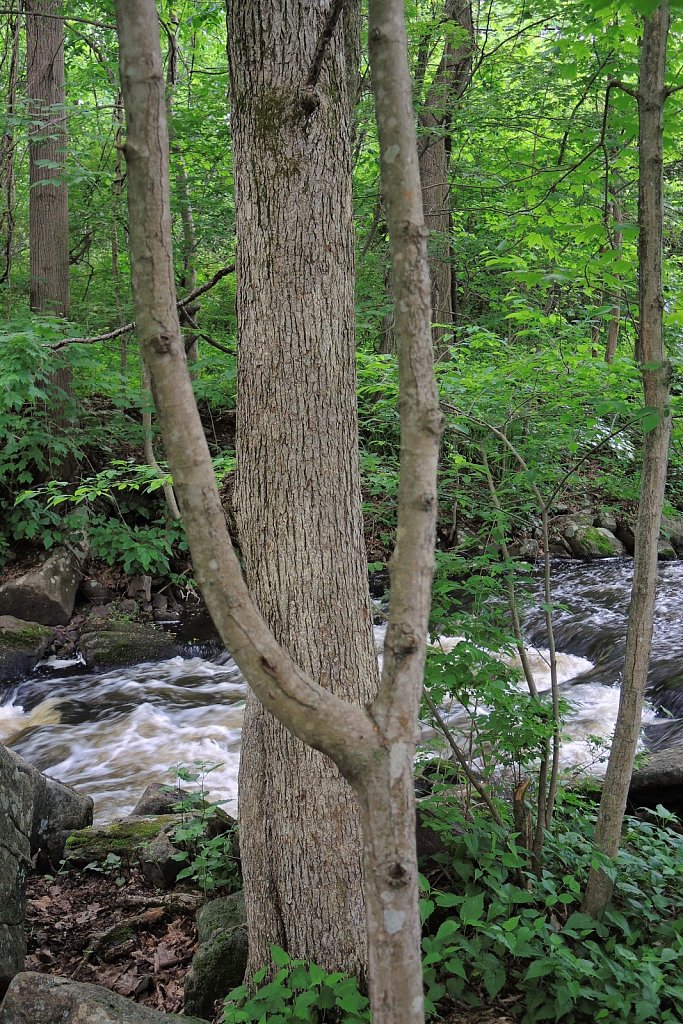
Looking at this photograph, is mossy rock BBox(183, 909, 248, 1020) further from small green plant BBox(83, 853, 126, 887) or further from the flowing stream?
the flowing stream

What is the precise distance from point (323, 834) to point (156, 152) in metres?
2.04

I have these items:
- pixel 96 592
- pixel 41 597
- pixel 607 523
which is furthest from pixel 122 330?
pixel 607 523

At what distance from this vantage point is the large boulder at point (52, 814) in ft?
13.4

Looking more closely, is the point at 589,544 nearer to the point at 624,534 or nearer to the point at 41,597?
the point at 624,534

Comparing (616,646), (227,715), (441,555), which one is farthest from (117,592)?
→ (441,555)

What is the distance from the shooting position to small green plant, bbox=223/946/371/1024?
7.06 ft

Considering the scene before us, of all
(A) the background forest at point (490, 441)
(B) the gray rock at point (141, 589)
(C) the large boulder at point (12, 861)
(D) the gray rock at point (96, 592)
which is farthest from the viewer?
(B) the gray rock at point (141, 589)

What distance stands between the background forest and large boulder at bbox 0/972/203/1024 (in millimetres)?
329

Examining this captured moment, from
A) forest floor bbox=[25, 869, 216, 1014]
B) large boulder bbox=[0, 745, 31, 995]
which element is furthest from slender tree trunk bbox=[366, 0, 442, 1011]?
large boulder bbox=[0, 745, 31, 995]

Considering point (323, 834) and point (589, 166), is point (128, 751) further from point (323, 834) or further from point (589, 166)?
point (589, 166)

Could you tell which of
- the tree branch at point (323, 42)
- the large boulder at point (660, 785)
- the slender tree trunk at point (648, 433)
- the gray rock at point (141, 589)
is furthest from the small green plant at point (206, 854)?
the gray rock at point (141, 589)

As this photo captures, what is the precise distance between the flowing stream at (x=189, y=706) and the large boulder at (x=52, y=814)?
513 mm

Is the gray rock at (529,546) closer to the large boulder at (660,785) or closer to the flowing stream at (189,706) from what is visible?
the flowing stream at (189,706)

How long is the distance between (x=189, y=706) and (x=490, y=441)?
4.41m
